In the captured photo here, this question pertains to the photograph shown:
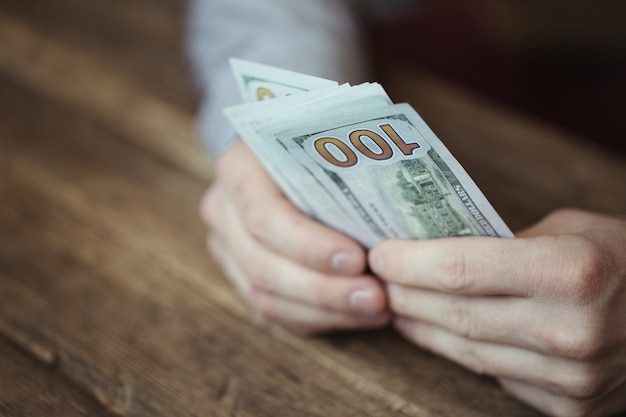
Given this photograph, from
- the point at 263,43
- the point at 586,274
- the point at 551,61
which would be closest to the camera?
the point at 586,274

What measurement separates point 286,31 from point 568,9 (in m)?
1.34

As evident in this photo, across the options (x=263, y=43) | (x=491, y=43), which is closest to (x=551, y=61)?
(x=491, y=43)

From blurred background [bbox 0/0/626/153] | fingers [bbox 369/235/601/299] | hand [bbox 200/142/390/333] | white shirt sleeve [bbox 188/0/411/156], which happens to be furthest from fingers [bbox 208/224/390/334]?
blurred background [bbox 0/0/626/153]

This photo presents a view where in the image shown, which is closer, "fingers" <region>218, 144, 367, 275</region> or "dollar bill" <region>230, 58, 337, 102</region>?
"dollar bill" <region>230, 58, 337, 102</region>

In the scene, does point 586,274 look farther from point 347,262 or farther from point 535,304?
point 347,262

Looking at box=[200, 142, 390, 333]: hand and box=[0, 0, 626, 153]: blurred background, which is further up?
box=[0, 0, 626, 153]: blurred background

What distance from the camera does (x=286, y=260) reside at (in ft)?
2.37

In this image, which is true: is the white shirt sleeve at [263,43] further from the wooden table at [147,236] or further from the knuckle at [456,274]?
the knuckle at [456,274]

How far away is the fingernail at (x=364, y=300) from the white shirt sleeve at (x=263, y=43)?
0.30 meters

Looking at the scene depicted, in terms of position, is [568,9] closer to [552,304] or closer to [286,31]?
[286,31]

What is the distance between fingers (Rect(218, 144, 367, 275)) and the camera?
0.68 m

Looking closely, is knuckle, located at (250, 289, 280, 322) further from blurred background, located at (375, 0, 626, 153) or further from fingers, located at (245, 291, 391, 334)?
blurred background, located at (375, 0, 626, 153)

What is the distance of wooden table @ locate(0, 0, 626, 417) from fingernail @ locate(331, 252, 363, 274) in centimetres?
12

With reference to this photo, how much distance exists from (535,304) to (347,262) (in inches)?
7.8
